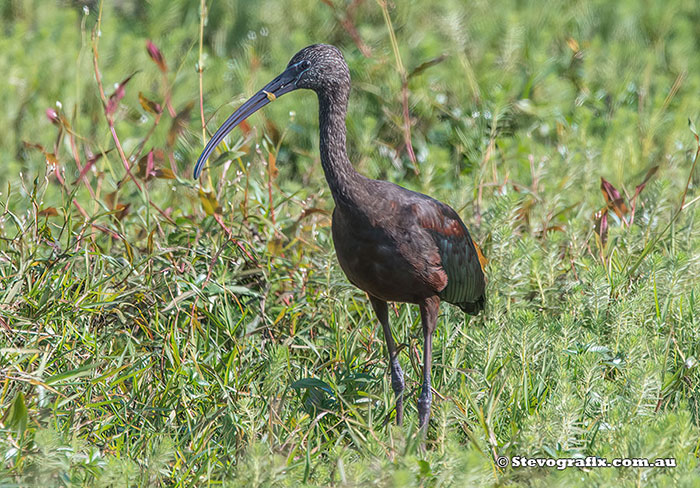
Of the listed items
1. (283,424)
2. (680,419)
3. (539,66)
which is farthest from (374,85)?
(680,419)

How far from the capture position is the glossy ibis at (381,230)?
358 centimetres

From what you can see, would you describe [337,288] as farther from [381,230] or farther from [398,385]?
[381,230]

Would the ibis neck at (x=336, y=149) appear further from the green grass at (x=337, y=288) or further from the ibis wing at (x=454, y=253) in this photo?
the green grass at (x=337, y=288)

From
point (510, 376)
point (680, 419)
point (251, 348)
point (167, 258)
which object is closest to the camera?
point (680, 419)

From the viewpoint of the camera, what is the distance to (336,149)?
3629 mm

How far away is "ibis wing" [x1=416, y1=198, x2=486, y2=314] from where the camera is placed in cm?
380

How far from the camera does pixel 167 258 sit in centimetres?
444

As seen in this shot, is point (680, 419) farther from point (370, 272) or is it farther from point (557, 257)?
point (557, 257)

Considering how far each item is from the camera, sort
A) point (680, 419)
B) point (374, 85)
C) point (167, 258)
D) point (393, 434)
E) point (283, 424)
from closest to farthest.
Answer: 1. point (680, 419)
2. point (393, 434)
3. point (283, 424)
4. point (167, 258)
5. point (374, 85)

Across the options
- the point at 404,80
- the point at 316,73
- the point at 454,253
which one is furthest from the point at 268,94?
the point at 404,80

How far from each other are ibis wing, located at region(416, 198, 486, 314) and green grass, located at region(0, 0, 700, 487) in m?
0.18

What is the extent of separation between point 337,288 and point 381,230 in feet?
3.47

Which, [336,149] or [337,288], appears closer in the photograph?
[336,149]

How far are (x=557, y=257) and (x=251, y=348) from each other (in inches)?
70.1
